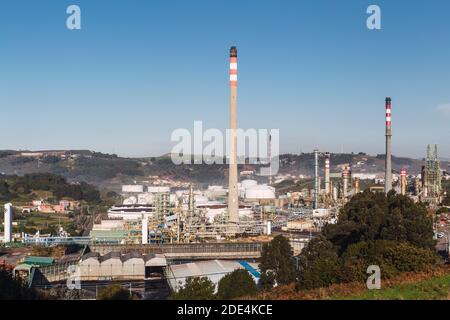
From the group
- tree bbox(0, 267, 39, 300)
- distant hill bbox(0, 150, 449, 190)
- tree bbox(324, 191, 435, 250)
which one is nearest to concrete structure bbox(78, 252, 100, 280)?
tree bbox(324, 191, 435, 250)

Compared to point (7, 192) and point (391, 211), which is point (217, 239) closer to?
point (391, 211)

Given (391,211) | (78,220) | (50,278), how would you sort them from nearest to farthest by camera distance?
(391,211) < (50,278) < (78,220)

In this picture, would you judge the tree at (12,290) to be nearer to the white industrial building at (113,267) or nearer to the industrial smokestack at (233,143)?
the white industrial building at (113,267)

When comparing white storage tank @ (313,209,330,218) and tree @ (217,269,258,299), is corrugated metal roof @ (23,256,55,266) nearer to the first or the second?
tree @ (217,269,258,299)

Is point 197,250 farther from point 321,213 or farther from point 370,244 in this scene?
point 321,213

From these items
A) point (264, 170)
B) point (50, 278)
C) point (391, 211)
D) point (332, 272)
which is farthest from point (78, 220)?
point (264, 170)

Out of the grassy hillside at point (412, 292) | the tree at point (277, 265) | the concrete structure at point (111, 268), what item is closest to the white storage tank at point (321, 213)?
the concrete structure at point (111, 268)
